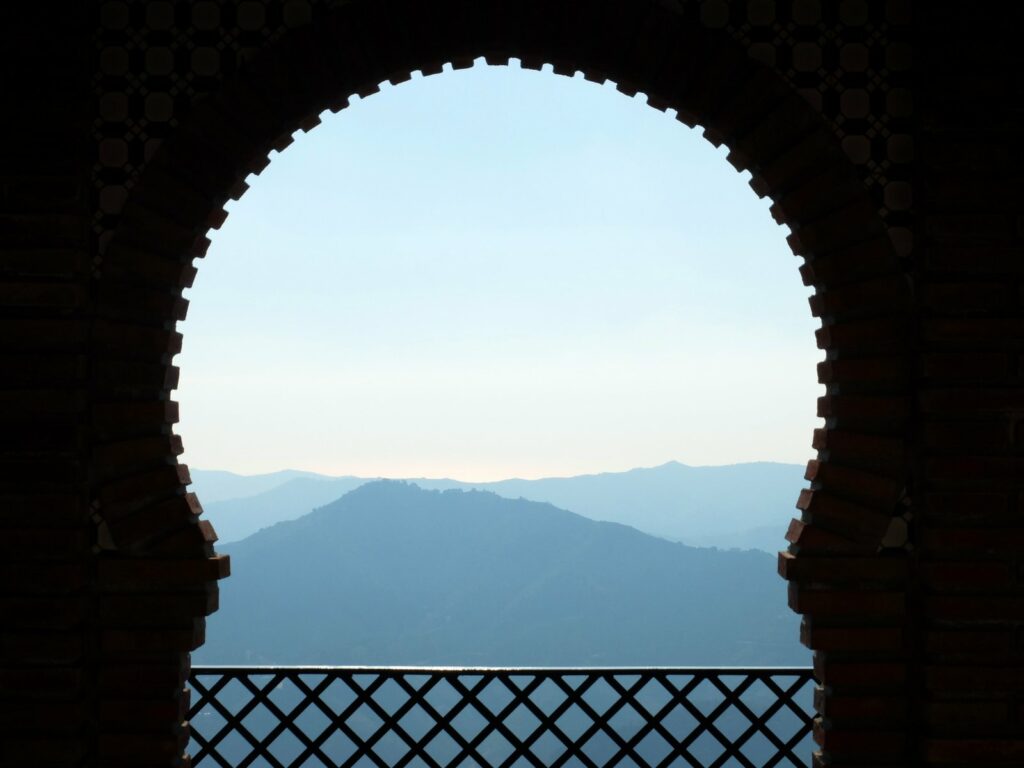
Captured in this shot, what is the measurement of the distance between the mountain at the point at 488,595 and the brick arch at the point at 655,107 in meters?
124

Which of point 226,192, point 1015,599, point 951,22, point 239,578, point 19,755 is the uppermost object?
point 239,578

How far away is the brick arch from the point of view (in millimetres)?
3379

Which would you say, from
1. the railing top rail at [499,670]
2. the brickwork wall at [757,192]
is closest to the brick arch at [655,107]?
the brickwork wall at [757,192]

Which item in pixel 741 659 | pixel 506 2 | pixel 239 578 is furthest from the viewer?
pixel 239 578

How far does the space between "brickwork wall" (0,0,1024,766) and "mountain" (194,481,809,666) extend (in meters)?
124

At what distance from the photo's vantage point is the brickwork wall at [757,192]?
3.31 meters

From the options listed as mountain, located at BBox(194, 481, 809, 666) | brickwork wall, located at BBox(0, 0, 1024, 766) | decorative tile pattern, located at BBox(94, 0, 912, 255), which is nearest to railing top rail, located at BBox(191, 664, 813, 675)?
brickwork wall, located at BBox(0, 0, 1024, 766)

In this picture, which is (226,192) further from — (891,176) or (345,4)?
(891,176)

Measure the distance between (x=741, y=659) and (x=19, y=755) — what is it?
13344 centimetres

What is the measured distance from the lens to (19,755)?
3.30m

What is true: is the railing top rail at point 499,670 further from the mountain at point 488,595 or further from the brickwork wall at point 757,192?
the mountain at point 488,595

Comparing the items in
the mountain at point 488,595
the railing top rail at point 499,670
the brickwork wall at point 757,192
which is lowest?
the railing top rail at point 499,670

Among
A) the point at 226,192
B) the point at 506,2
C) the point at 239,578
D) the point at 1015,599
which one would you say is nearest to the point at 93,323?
the point at 226,192

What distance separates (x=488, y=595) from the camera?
154750 mm
